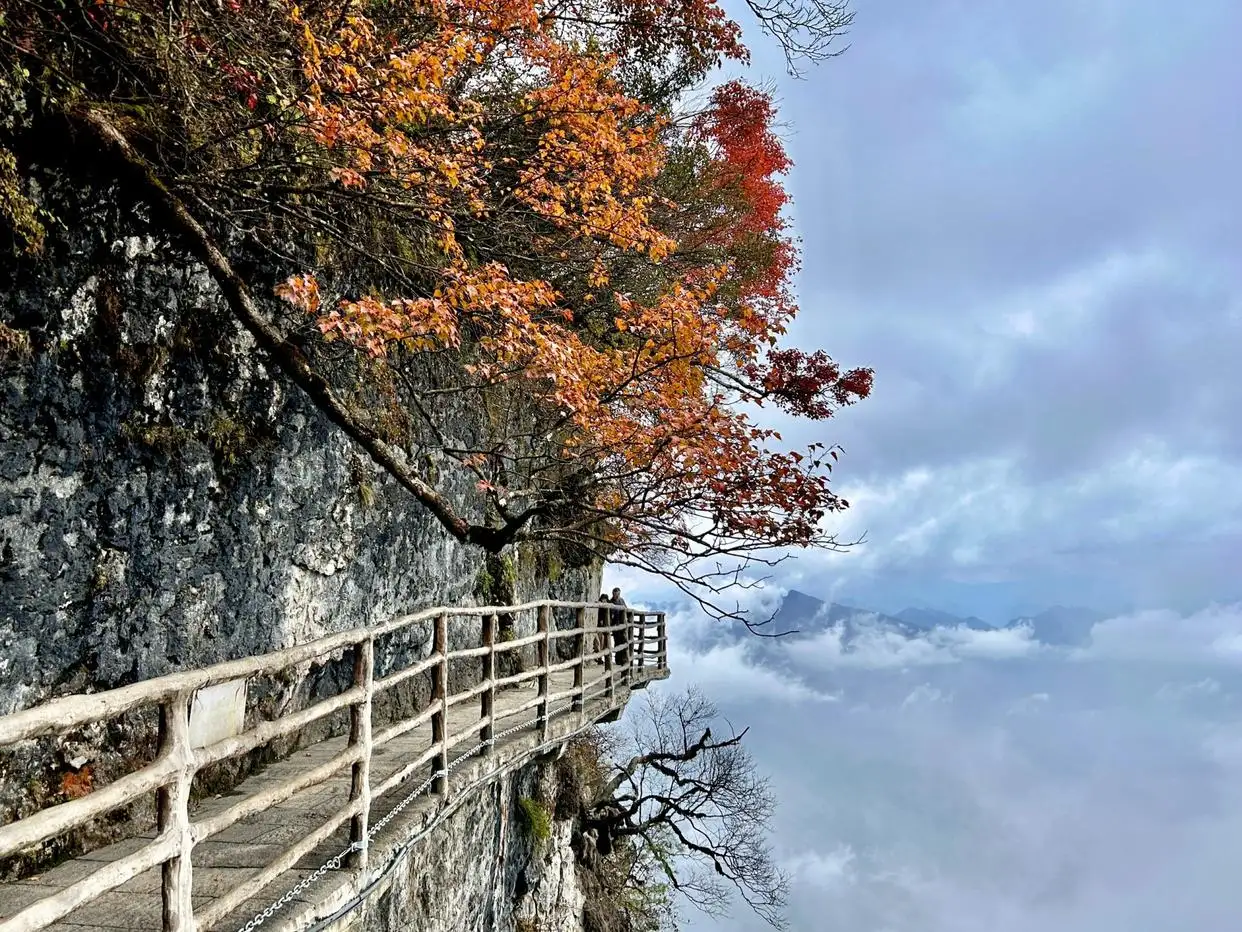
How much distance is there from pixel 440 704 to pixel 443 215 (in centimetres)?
460

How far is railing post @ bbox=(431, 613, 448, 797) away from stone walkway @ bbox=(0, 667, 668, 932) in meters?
0.13

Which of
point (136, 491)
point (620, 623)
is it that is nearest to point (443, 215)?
point (136, 491)

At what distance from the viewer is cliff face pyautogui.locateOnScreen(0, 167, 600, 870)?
5590mm

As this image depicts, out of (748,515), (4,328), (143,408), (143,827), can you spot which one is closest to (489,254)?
(748,515)

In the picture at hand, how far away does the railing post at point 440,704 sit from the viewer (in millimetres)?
6574

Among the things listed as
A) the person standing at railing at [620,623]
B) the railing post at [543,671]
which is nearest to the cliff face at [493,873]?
the railing post at [543,671]

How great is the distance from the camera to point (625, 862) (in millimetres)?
19359

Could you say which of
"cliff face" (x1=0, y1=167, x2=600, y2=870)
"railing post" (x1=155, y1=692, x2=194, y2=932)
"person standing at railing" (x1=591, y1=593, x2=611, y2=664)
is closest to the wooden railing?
"railing post" (x1=155, y1=692, x2=194, y2=932)

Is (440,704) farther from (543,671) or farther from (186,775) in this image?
(186,775)

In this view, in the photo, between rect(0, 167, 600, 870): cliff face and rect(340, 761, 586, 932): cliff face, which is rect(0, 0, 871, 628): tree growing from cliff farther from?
rect(340, 761, 586, 932): cliff face

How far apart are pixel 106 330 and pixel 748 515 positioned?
20.7ft

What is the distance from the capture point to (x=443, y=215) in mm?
8273

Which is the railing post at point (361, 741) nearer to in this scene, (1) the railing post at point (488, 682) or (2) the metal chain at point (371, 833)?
(2) the metal chain at point (371, 833)

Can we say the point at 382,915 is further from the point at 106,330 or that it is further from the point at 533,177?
the point at 533,177
